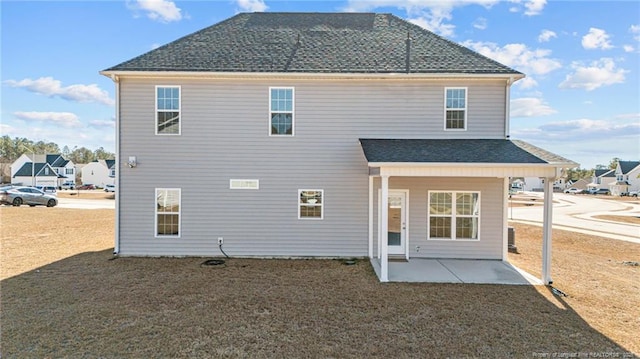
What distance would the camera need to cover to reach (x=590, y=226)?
60.5 feet

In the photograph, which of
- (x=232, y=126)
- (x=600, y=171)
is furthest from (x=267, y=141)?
(x=600, y=171)

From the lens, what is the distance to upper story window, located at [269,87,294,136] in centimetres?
984

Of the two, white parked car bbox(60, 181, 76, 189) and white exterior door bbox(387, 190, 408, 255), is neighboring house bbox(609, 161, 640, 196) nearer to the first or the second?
white exterior door bbox(387, 190, 408, 255)

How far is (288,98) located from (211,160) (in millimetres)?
3145

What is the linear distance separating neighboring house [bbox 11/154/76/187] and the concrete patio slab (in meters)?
67.7

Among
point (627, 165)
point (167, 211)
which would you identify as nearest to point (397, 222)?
point (167, 211)

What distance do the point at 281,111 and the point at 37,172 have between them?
6730cm

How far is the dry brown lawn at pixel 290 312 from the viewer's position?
4789mm

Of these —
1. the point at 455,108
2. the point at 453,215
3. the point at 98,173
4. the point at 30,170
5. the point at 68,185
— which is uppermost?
the point at 455,108

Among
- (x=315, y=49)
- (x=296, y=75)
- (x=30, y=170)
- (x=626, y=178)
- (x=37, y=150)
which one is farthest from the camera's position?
(x=37, y=150)

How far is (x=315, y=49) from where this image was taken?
1064cm

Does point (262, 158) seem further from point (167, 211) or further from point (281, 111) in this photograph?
point (167, 211)

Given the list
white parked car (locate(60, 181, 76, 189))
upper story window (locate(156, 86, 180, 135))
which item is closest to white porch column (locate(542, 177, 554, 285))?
upper story window (locate(156, 86, 180, 135))

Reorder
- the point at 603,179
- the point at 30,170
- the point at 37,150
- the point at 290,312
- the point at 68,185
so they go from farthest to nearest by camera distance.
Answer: the point at 37,150 → the point at 603,179 → the point at 68,185 → the point at 30,170 → the point at 290,312
